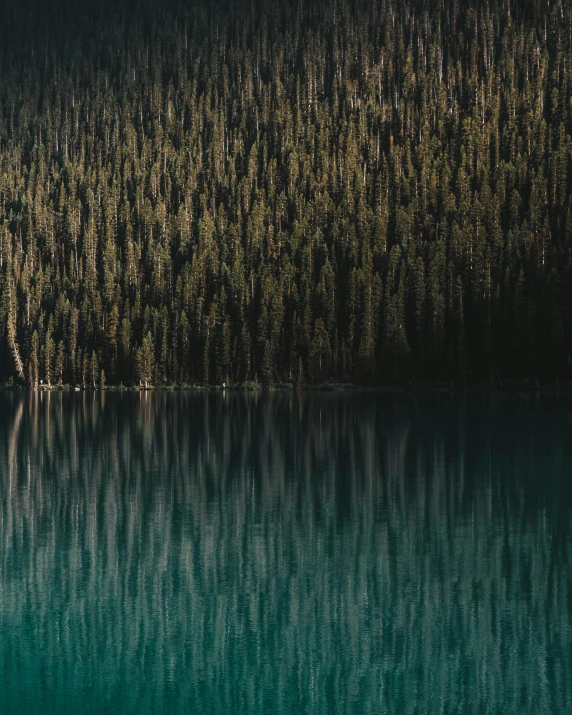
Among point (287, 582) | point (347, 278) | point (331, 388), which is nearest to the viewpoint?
point (287, 582)

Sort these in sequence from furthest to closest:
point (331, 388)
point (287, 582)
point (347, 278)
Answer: point (347, 278) → point (331, 388) → point (287, 582)

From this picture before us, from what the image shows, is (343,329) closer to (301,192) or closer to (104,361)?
(104,361)

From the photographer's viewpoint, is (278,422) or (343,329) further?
(343,329)

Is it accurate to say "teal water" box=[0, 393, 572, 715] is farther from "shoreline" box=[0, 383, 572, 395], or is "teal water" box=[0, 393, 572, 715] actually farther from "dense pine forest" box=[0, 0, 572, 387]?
"dense pine forest" box=[0, 0, 572, 387]

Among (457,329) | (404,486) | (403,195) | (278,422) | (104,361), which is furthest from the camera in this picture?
(403,195)

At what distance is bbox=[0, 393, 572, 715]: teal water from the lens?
2050 cm

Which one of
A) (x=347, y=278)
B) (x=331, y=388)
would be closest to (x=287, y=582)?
(x=331, y=388)

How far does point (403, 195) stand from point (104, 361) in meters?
58.7

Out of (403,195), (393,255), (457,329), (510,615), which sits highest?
(403,195)

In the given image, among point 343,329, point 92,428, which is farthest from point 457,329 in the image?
point 92,428

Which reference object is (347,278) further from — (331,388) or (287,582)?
(287,582)

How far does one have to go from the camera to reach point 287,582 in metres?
27.7

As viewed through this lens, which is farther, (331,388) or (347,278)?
(347,278)

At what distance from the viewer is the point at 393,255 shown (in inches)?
6097
